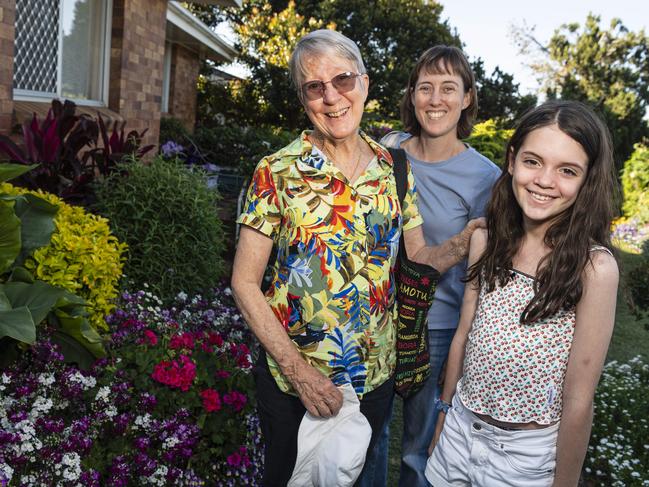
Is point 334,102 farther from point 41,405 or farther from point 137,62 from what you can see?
point 137,62

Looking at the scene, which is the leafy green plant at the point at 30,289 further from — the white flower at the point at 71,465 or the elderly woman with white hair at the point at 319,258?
the elderly woman with white hair at the point at 319,258

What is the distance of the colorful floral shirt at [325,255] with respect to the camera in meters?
1.99

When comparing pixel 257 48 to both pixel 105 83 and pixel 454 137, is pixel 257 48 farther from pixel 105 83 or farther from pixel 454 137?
pixel 454 137

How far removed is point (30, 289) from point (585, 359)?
2.41 metres

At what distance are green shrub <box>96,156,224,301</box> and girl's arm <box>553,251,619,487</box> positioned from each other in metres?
3.43

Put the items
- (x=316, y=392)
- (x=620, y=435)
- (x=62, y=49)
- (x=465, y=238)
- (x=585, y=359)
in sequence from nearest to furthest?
(x=585, y=359) < (x=316, y=392) < (x=465, y=238) < (x=620, y=435) < (x=62, y=49)

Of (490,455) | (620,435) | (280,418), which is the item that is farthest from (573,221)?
(620,435)

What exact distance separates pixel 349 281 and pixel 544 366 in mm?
633

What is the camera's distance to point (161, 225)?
4770mm

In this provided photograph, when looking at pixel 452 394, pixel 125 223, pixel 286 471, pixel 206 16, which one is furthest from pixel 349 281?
pixel 206 16

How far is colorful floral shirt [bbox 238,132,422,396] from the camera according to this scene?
1994 millimetres

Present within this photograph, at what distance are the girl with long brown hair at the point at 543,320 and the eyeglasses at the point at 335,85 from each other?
0.55 meters

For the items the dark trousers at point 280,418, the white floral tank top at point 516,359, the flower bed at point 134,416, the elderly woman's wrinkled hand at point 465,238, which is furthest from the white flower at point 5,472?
the elderly woman's wrinkled hand at point 465,238

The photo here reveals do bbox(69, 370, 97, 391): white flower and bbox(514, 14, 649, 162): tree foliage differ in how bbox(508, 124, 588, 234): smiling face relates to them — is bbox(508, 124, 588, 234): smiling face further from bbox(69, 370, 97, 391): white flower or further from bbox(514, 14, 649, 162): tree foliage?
bbox(514, 14, 649, 162): tree foliage
